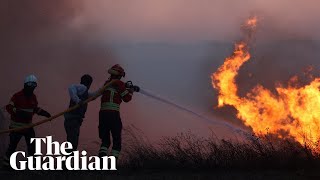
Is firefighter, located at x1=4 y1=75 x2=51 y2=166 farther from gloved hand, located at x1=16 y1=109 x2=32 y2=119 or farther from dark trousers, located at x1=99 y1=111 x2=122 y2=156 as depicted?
dark trousers, located at x1=99 y1=111 x2=122 y2=156

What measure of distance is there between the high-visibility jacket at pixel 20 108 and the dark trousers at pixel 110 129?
1633 mm

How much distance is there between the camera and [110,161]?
35.4ft

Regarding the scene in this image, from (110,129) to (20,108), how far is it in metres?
2.03

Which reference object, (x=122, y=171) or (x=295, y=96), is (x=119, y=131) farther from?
(x=295, y=96)

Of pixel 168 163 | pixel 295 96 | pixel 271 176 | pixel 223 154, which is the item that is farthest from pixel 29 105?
pixel 295 96

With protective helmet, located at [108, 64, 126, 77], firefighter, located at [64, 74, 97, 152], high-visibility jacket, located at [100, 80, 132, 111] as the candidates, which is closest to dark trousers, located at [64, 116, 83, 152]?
firefighter, located at [64, 74, 97, 152]

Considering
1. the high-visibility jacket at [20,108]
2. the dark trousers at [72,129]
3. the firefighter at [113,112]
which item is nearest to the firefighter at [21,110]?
the high-visibility jacket at [20,108]

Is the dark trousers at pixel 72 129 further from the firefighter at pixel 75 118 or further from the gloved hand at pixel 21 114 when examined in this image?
the gloved hand at pixel 21 114

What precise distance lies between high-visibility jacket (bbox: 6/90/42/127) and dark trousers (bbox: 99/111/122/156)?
5.36 feet

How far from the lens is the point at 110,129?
11016 mm

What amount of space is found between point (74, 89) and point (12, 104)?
4.50 ft

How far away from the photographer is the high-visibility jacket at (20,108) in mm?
11125

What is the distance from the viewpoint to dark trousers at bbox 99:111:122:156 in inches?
427

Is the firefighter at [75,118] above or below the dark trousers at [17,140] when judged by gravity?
above
